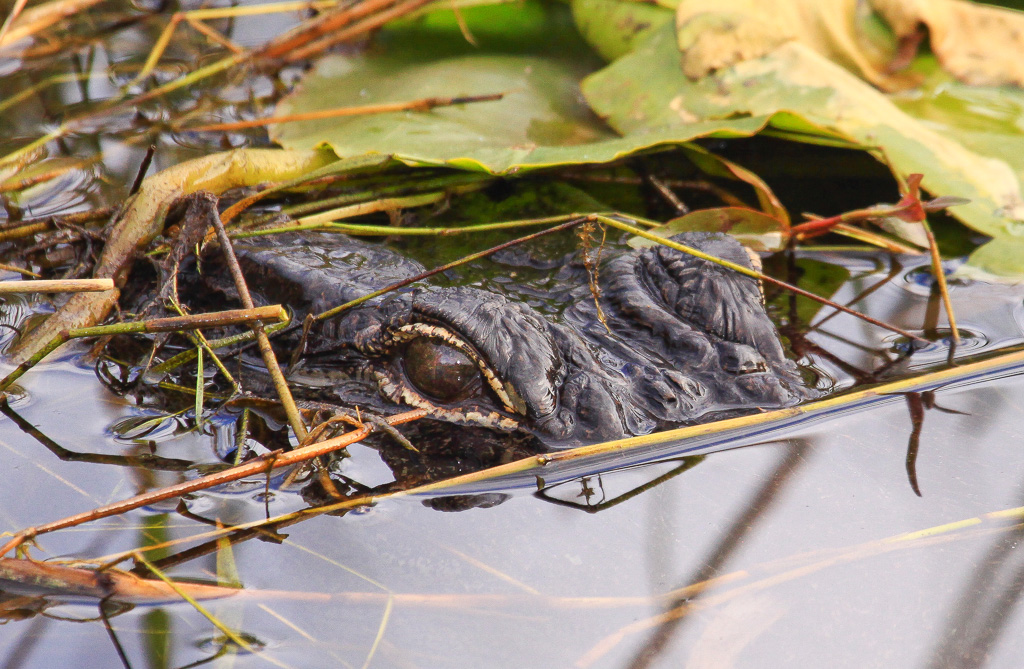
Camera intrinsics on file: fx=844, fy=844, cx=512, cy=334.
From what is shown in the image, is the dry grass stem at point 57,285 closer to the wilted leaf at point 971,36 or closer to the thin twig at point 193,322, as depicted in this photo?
the thin twig at point 193,322

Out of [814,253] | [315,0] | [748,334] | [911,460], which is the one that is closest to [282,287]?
[748,334]

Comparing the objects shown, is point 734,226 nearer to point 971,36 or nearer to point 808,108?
point 808,108

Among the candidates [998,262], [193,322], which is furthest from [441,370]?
[998,262]

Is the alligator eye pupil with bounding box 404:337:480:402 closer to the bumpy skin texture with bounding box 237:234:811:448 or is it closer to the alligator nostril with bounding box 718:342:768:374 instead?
the bumpy skin texture with bounding box 237:234:811:448

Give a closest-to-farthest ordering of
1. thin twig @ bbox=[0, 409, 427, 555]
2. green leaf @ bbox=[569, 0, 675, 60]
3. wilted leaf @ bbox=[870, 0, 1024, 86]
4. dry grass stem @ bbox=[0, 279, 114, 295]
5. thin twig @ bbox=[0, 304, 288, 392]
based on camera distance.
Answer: thin twig @ bbox=[0, 409, 427, 555], thin twig @ bbox=[0, 304, 288, 392], dry grass stem @ bbox=[0, 279, 114, 295], wilted leaf @ bbox=[870, 0, 1024, 86], green leaf @ bbox=[569, 0, 675, 60]

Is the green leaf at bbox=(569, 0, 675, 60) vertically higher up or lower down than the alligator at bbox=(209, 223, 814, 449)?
higher up

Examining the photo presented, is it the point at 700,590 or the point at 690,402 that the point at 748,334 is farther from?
the point at 700,590

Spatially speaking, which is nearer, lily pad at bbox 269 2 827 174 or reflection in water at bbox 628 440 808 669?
reflection in water at bbox 628 440 808 669

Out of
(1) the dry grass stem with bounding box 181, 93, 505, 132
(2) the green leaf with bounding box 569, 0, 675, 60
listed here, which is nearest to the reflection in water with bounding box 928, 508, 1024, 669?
(1) the dry grass stem with bounding box 181, 93, 505, 132
